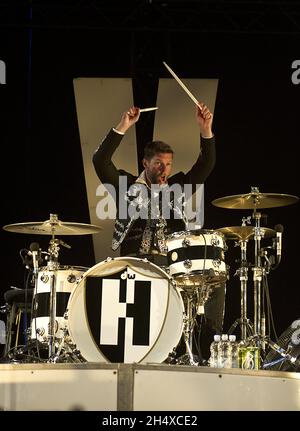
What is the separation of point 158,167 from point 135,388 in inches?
134

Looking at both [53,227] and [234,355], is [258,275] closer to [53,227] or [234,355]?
[234,355]

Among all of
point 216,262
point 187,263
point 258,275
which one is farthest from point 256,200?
point 187,263

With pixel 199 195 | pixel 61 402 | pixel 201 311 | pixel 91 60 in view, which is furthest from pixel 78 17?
pixel 61 402

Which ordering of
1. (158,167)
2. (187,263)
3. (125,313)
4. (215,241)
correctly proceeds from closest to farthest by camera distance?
(125,313) < (187,263) < (215,241) < (158,167)

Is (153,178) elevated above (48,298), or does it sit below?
above

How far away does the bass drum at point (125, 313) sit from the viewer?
4.97 metres

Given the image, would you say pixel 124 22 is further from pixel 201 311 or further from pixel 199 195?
pixel 201 311

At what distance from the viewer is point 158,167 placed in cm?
720

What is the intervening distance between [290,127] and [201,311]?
2783mm

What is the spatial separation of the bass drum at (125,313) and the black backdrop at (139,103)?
2.84m

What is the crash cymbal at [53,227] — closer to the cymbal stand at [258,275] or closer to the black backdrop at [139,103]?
the cymbal stand at [258,275]

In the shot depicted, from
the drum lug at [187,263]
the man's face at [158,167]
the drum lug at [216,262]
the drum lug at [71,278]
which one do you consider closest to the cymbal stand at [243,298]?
the drum lug at [216,262]

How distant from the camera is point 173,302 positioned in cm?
514

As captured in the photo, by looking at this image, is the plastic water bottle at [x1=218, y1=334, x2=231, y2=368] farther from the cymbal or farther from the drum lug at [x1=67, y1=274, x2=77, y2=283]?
the drum lug at [x1=67, y1=274, x2=77, y2=283]
